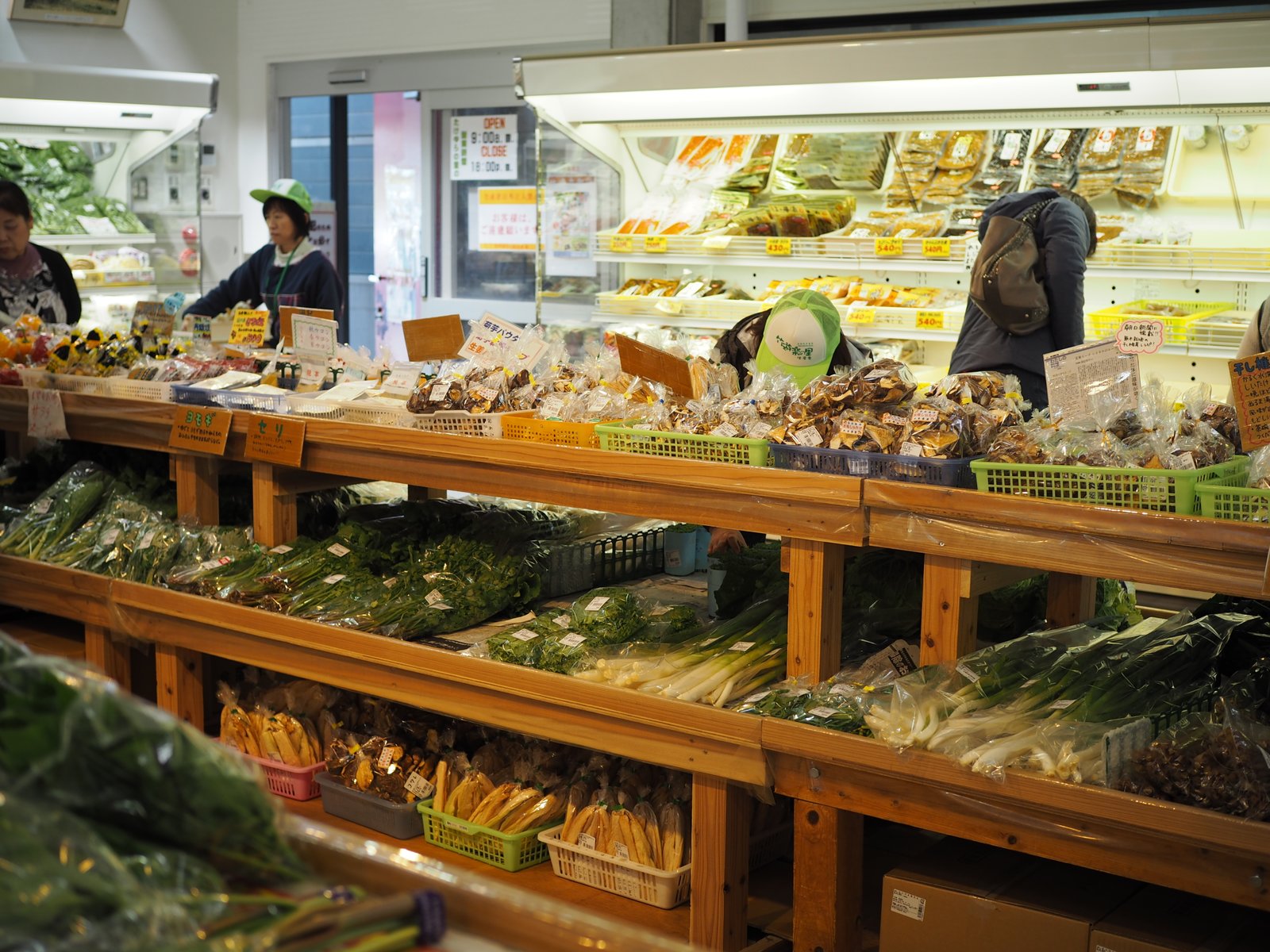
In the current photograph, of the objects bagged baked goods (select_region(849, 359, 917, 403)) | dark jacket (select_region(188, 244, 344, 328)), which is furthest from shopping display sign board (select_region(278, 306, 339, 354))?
bagged baked goods (select_region(849, 359, 917, 403))

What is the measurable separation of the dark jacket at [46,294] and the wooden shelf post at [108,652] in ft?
7.24

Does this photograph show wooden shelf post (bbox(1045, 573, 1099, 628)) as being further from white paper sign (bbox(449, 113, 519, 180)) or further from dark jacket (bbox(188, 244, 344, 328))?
white paper sign (bbox(449, 113, 519, 180))

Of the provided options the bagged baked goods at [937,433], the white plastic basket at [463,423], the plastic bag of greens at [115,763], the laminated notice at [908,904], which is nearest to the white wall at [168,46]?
the white plastic basket at [463,423]

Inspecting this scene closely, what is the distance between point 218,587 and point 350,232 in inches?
220

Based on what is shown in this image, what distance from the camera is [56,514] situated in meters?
4.19

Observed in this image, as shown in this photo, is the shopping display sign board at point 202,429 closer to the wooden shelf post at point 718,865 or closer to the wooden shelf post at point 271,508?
the wooden shelf post at point 271,508

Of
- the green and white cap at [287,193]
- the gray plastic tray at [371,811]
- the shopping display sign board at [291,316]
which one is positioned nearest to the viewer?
the gray plastic tray at [371,811]

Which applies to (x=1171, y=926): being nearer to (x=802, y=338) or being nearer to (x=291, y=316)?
(x=802, y=338)

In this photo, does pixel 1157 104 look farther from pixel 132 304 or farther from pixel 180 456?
pixel 132 304

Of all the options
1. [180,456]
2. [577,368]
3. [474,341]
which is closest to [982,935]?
[577,368]

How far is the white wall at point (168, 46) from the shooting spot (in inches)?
312

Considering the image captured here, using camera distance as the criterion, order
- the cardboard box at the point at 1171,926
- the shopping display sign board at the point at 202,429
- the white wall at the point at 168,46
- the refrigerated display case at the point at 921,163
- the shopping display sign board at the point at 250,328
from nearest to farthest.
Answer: the cardboard box at the point at 1171,926 → the shopping display sign board at the point at 202,429 → the refrigerated display case at the point at 921,163 → the shopping display sign board at the point at 250,328 → the white wall at the point at 168,46

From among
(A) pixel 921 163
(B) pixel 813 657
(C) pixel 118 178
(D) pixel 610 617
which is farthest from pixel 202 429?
(C) pixel 118 178

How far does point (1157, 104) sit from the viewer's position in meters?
4.55
